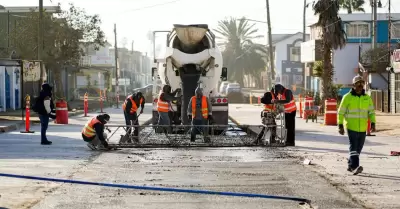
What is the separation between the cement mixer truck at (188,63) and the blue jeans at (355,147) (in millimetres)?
10679

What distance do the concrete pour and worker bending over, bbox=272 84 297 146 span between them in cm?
130

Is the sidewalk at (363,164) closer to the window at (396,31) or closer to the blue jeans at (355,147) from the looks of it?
the blue jeans at (355,147)

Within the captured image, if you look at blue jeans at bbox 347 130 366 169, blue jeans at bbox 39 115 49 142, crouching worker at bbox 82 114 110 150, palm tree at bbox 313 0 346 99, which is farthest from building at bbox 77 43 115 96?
blue jeans at bbox 347 130 366 169

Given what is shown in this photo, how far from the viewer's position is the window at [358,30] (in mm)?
67750

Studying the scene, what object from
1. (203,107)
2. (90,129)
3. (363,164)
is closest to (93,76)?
(203,107)

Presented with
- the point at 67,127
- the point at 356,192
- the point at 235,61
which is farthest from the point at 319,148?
the point at 235,61

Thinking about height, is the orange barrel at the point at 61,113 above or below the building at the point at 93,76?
below

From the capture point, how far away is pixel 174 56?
81.2ft

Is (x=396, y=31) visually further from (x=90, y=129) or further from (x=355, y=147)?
(x=355, y=147)

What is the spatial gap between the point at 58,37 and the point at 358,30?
27826mm

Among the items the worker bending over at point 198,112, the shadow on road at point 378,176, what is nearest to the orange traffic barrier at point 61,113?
the worker bending over at point 198,112

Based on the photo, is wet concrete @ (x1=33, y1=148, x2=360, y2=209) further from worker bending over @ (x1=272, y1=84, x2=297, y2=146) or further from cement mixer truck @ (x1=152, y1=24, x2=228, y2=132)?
cement mixer truck @ (x1=152, y1=24, x2=228, y2=132)

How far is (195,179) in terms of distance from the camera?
13547 millimetres

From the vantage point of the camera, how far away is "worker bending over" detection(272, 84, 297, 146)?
2041 cm
